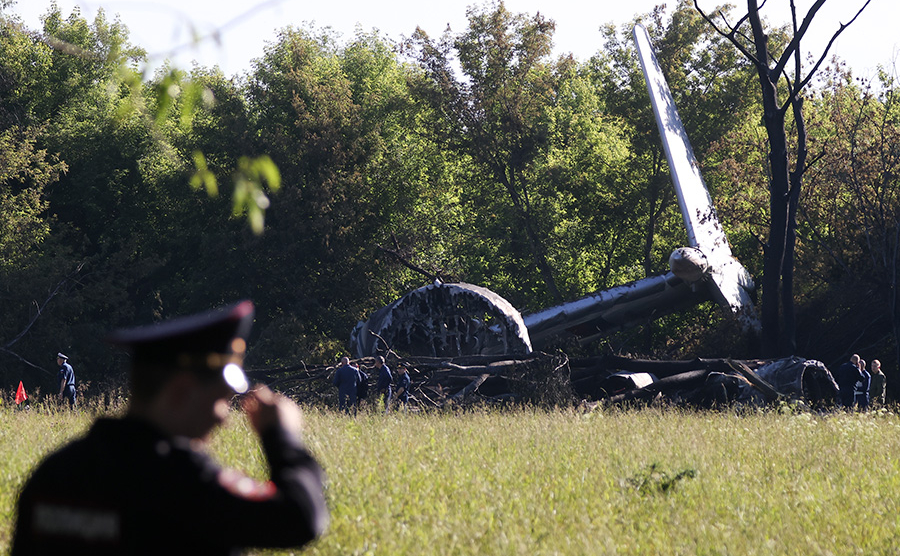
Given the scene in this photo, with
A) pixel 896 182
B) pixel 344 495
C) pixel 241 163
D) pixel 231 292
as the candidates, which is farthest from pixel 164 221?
pixel 241 163

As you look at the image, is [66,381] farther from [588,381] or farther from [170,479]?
[170,479]

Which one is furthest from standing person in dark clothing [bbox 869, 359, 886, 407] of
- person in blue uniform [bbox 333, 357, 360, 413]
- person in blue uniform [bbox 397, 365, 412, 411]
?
person in blue uniform [bbox 333, 357, 360, 413]

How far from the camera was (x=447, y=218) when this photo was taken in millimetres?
39062

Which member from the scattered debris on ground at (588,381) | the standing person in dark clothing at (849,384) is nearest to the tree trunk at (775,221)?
the scattered debris on ground at (588,381)

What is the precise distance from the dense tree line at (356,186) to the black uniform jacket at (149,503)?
2756 cm

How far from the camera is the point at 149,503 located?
2150mm

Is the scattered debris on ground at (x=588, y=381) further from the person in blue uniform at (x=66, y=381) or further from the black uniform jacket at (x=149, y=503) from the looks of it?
the black uniform jacket at (x=149, y=503)

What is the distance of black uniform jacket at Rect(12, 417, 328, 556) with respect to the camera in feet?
7.03

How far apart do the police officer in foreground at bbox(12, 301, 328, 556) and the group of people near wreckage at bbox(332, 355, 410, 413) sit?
1282 cm

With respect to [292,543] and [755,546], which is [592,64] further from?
[292,543]

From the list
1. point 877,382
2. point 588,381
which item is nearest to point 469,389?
point 588,381

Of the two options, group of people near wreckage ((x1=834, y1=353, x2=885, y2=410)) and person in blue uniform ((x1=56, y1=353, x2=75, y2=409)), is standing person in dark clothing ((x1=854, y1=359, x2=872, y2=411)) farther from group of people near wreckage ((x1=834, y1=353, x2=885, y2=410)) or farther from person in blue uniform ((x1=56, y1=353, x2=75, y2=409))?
person in blue uniform ((x1=56, y1=353, x2=75, y2=409))

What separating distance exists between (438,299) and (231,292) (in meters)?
14.2

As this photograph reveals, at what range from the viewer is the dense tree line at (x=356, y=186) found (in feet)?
105
